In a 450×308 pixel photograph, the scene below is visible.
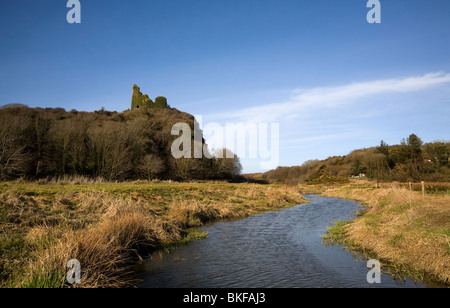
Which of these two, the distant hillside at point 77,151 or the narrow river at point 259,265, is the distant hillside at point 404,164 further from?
the distant hillside at point 77,151

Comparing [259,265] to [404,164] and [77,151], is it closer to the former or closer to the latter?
[77,151]

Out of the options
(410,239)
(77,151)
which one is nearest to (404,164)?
(410,239)

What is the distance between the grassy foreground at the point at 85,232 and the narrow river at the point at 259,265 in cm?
122

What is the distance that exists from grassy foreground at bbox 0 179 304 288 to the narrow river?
122 centimetres

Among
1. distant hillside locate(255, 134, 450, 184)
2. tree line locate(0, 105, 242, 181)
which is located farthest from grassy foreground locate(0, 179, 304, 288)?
distant hillside locate(255, 134, 450, 184)

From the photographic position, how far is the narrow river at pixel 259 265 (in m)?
9.06

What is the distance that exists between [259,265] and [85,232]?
6.43 m

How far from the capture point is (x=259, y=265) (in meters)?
11.0

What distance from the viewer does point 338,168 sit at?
311 feet

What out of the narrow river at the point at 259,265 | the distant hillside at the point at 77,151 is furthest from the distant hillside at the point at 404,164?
the distant hillside at the point at 77,151

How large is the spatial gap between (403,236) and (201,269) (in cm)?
826

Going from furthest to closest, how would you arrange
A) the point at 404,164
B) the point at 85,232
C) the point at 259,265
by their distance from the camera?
the point at 404,164
the point at 259,265
the point at 85,232
